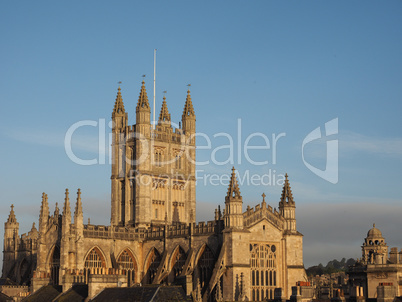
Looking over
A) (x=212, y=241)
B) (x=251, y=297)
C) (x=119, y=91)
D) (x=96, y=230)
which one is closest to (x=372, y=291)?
(x=251, y=297)

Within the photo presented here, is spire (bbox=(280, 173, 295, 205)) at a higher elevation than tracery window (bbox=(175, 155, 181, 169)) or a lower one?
lower

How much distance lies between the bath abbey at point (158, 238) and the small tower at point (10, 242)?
0.14m

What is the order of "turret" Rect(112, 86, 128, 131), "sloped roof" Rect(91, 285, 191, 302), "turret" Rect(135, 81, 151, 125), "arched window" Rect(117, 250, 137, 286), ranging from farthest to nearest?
"turret" Rect(112, 86, 128, 131) → "turret" Rect(135, 81, 151, 125) → "arched window" Rect(117, 250, 137, 286) → "sloped roof" Rect(91, 285, 191, 302)

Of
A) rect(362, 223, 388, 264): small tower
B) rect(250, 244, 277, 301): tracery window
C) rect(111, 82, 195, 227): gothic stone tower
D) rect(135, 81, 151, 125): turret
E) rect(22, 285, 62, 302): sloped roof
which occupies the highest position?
rect(135, 81, 151, 125): turret

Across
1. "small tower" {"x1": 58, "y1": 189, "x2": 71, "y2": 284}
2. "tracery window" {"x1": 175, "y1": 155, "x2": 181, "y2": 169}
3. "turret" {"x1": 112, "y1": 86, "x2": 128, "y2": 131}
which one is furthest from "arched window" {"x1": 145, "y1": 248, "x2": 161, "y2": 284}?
"turret" {"x1": 112, "y1": 86, "x2": 128, "y2": 131}

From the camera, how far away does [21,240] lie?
10794 cm

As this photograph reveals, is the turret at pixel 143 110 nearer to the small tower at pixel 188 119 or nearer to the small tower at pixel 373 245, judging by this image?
the small tower at pixel 188 119

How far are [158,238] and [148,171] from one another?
10896 millimetres

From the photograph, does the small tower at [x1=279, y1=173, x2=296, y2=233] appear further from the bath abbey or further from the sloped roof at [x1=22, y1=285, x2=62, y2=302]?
the sloped roof at [x1=22, y1=285, x2=62, y2=302]

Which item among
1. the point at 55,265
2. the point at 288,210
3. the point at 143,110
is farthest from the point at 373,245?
the point at 55,265

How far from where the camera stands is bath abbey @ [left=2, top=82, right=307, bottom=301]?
8156cm

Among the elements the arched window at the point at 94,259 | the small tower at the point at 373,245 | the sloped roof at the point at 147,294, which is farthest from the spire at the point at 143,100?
the sloped roof at the point at 147,294

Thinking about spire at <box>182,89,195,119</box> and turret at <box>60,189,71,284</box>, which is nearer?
turret at <box>60,189,71,284</box>

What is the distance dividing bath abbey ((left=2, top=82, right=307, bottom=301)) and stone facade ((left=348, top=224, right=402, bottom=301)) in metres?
6.48
